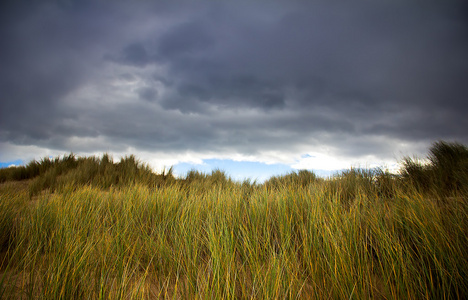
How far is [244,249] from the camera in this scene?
2.21 meters

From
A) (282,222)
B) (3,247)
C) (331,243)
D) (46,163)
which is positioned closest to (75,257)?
(3,247)

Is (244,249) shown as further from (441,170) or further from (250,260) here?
(441,170)

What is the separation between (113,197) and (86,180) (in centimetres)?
441

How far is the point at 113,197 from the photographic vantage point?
Result: 422 cm

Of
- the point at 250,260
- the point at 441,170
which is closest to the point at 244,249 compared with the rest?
the point at 250,260

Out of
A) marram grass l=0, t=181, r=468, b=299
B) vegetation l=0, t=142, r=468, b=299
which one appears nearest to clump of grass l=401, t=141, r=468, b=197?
vegetation l=0, t=142, r=468, b=299

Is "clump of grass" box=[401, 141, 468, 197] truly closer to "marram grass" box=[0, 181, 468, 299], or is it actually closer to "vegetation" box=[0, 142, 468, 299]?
"vegetation" box=[0, 142, 468, 299]

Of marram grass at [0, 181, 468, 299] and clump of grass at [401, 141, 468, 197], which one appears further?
clump of grass at [401, 141, 468, 197]

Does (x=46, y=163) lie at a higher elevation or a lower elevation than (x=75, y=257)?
higher

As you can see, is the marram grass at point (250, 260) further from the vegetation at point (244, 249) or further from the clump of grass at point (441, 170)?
the clump of grass at point (441, 170)

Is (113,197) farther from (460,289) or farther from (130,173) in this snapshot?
(460,289)

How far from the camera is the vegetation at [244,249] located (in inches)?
68.2

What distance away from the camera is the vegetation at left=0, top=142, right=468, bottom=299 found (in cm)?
173

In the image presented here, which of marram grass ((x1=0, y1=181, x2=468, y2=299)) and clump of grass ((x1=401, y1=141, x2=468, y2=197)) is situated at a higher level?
clump of grass ((x1=401, y1=141, x2=468, y2=197))
